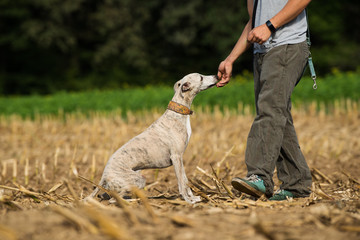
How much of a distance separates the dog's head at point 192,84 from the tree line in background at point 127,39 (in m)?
27.1

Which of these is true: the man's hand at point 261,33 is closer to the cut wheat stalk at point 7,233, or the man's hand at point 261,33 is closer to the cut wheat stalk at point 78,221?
the cut wheat stalk at point 78,221

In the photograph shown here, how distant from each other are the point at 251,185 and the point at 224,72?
1.31 metres

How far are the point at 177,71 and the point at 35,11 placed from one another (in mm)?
13299

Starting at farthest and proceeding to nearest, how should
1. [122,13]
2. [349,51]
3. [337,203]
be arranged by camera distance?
[122,13]
[349,51]
[337,203]

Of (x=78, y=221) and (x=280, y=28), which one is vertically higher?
(x=280, y=28)

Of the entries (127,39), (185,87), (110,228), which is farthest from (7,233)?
(127,39)

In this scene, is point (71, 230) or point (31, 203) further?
point (31, 203)

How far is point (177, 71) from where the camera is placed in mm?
35312

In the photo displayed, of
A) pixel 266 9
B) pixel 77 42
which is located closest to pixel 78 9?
pixel 77 42

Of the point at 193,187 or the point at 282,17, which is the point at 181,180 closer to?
the point at 193,187

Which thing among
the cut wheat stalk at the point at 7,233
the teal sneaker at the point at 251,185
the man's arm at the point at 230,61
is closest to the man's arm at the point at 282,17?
the man's arm at the point at 230,61

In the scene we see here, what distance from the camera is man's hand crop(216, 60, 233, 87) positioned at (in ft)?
15.1

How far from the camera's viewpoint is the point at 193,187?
4586 millimetres

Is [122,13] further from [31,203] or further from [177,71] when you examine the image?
[31,203]
